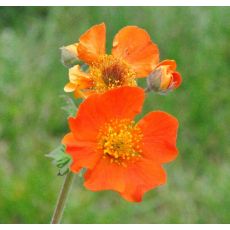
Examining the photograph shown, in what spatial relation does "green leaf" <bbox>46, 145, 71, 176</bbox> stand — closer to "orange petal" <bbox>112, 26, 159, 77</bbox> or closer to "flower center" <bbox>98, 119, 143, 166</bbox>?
"flower center" <bbox>98, 119, 143, 166</bbox>

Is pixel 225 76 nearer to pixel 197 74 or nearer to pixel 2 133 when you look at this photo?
pixel 197 74

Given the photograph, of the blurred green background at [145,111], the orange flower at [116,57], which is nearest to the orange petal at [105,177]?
the orange flower at [116,57]

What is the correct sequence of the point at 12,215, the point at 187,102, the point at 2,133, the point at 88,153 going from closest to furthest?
the point at 88,153, the point at 12,215, the point at 2,133, the point at 187,102

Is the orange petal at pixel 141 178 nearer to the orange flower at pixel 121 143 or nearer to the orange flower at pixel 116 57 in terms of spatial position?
the orange flower at pixel 121 143

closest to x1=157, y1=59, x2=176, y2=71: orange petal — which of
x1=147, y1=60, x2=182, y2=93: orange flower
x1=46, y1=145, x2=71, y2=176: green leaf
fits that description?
x1=147, y1=60, x2=182, y2=93: orange flower

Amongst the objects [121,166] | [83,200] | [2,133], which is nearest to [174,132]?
[121,166]

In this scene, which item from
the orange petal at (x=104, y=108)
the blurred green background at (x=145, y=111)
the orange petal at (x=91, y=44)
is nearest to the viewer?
the orange petal at (x=104, y=108)
